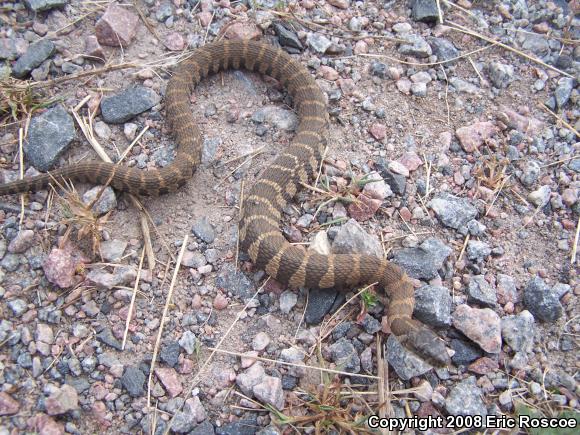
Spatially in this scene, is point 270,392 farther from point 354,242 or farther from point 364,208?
point 364,208

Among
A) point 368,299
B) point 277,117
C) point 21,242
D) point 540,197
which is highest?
point 540,197

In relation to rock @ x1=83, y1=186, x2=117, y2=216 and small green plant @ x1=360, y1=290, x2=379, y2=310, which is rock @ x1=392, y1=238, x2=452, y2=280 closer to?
small green plant @ x1=360, y1=290, x2=379, y2=310

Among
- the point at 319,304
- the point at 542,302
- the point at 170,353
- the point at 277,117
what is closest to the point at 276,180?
the point at 277,117

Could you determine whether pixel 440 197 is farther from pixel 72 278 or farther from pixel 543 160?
pixel 72 278

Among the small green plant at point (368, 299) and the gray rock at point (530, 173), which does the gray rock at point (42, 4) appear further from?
the gray rock at point (530, 173)

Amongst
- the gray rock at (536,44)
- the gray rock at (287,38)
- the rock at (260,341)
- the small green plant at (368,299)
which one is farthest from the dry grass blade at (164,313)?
the gray rock at (536,44)

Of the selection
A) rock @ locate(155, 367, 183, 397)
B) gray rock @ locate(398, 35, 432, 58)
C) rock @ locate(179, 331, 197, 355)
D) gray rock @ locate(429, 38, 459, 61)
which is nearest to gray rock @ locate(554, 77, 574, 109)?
gray rock @ locate(429, 38, 459, 61)
